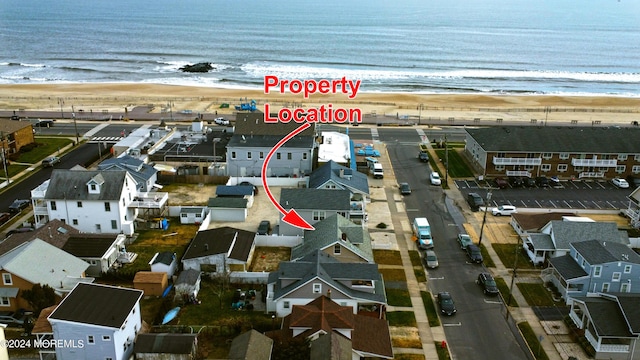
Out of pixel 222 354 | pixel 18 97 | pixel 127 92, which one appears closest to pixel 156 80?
pixel 127 92

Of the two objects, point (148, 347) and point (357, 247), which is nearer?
point (148, 347)

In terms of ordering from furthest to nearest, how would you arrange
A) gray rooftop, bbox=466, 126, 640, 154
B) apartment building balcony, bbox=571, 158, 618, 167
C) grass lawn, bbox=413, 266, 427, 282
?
gray rooftop, bbox=466, 126, 640, 154
apartment building balcony, bbox=571, 158, 618, 167
grass lawn, bbox=413, 266, 427, 282

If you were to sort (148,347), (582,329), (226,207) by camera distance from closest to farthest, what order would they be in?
1. (148,347)
2. (582,329)
3. (226,207)

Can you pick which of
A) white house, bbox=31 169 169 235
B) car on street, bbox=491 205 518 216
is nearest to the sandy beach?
car on street, bbox=491 205 518 216

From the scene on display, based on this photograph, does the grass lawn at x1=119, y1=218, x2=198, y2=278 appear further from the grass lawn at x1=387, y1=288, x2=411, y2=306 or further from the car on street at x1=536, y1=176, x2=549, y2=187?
the car on street at x1=536, y1=176, x2=549, y2=187

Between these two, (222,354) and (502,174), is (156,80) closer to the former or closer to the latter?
(502,174)

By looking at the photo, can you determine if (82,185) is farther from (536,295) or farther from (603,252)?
(603,252)
